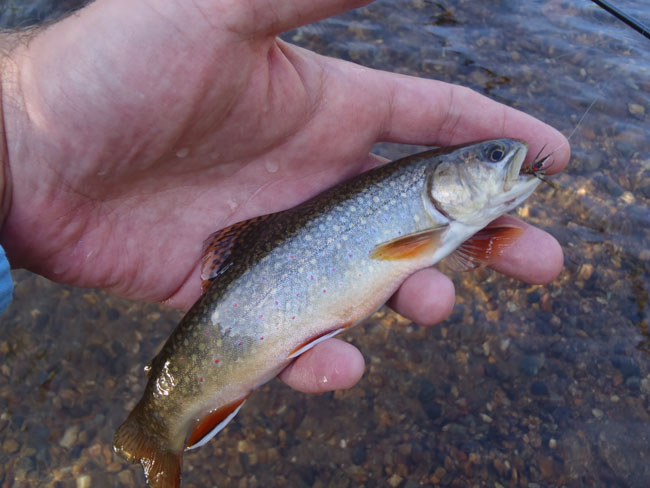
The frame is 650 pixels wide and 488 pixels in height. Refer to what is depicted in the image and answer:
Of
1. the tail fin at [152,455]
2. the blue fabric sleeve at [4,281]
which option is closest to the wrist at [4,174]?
the blue fabric sleeve at [4,281]

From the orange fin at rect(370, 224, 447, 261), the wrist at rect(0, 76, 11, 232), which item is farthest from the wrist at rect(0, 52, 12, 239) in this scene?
the orange fin at rect(370, 224, 447, 261)

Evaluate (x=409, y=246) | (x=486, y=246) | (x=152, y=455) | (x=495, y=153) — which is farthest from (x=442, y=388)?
(x=152, y=455)

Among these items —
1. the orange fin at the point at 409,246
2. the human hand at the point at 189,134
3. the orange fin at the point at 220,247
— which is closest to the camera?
the human hand at the point at 189,134

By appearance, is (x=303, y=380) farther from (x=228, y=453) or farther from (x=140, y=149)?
(x=140, y=149)

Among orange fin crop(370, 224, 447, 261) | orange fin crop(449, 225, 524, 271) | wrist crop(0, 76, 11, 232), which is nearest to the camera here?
wrist crop(0, 76, 11, 232)

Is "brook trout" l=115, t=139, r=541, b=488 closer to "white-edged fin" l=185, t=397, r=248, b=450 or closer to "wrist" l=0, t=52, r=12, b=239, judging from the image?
"white-edged fin" l=185, t=397, r=248, b=450

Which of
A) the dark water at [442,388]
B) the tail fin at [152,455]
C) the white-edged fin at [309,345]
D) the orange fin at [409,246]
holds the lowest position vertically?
the dark water at [442,388]

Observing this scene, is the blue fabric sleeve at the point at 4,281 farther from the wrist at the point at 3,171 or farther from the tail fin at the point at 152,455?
the tail fin at the point at 152,455

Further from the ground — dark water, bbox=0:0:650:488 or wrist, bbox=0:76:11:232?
wrist, bbox=0:76:11:232
